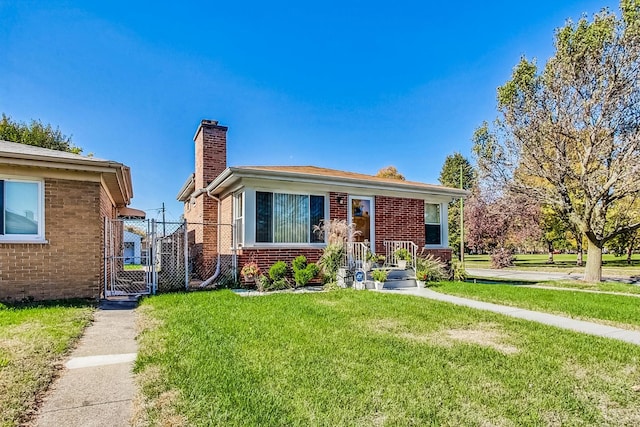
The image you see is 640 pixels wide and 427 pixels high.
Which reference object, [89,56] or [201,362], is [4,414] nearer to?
[201,362]

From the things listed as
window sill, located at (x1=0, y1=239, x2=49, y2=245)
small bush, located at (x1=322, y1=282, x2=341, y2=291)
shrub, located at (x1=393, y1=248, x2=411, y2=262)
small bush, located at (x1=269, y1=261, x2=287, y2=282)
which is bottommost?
small bush, located at (x1=322, y1=282, x2=341, y2=291)

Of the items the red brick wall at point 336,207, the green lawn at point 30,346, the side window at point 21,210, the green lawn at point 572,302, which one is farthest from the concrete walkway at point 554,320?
the side window at point 21,210

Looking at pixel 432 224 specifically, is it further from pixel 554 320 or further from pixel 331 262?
pixel 554 320

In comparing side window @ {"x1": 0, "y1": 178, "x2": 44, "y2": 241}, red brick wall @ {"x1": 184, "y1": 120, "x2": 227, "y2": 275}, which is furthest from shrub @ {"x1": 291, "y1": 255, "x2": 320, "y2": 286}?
side window @ {"x1": 0, "y1": 178, "x2": 44, "y2": 241}

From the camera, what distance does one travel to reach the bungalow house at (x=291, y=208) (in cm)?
1025

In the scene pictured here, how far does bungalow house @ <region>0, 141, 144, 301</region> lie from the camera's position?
739 cm

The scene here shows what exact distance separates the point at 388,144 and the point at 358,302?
21.1m

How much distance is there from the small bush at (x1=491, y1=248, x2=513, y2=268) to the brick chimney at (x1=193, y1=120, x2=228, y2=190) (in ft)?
58.7

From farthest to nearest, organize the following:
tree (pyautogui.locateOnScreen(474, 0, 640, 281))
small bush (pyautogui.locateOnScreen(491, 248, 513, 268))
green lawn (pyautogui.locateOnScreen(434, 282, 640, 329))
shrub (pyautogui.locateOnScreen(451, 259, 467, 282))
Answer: small bush (pyautogui.locateOnScreen(491, 248, 513, 268))
shrub (pyautogui.locateOnScreen(451, 259, 467, 282))
tree (pyautogui.locateOnScreen(474, 0, 640, 281))
green lawn (pyautogui.locateOnScreen(434, 282, 640, 329))

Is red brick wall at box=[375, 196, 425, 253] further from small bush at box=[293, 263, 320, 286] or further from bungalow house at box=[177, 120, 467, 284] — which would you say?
small bush at box=[293, 263, 320, 286]

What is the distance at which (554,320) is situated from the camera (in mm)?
6363

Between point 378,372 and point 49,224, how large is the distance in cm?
744

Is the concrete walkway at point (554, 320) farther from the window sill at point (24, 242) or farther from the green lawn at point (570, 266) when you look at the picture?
the green lawn at point (570, 266)

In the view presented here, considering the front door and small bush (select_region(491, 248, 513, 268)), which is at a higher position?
the front door
